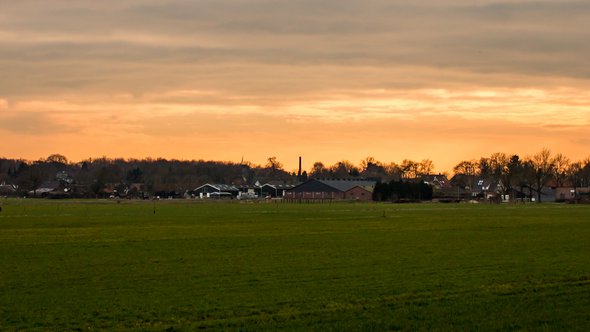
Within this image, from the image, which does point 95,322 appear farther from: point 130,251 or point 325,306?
point 130,251

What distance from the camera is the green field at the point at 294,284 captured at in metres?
19.7

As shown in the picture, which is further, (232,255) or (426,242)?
(426,242)

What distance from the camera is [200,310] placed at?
21031 millimetres

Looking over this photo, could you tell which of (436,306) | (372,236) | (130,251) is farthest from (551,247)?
(436,306)

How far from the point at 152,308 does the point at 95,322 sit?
2133 millimetres

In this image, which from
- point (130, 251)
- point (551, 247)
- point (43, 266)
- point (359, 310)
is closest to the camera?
point (359, 310)

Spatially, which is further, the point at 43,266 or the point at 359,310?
the point at 43,266

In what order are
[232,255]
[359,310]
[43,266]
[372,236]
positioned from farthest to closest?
[372,236] < [232,255] < [43,266] < [359,310]

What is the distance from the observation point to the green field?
19.7m

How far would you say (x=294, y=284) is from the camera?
2639cm

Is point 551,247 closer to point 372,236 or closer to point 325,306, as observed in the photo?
point 372,236

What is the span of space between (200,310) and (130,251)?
19.4m

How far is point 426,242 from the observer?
46719 mm

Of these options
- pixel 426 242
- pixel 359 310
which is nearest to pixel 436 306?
pixel 359 310
